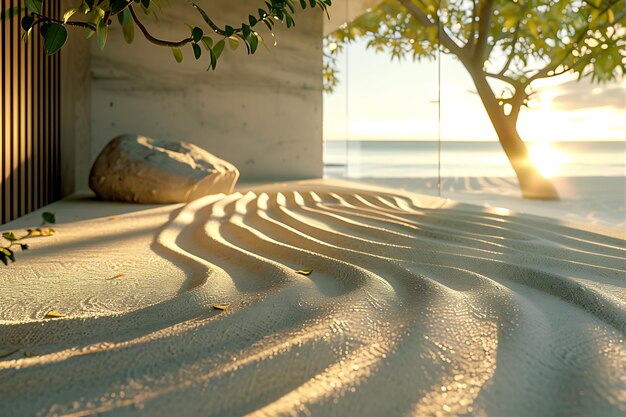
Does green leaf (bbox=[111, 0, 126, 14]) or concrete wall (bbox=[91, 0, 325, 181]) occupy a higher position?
concrete wall (bbox=[91, 0, 325, 181])

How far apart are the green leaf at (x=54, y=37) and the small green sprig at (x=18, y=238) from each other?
45 centimetres

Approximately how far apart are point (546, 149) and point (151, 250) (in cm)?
452

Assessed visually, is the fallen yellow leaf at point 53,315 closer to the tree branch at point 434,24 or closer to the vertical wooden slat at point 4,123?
Result: the vertical wooden slat at point 4,123

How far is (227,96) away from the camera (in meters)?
5.88

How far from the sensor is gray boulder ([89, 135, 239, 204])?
366 centimetres

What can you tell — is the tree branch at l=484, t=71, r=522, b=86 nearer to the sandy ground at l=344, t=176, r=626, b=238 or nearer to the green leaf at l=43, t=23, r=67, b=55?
the sandy ground at l=344, t=176, r=626, b=238

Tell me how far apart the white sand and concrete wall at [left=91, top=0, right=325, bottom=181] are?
3.61m

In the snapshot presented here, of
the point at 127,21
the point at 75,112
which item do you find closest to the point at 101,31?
the point at 127,21

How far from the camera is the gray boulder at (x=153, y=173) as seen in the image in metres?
3.66

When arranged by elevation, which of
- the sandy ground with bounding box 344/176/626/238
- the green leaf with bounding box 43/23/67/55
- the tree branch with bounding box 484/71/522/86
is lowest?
the sandy ground with bounding box 344/176/626/238

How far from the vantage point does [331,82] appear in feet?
24.3

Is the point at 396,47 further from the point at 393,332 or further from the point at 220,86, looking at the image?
the point at 393,332

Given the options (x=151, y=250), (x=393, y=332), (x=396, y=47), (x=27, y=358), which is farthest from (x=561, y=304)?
(x=396, y=47)

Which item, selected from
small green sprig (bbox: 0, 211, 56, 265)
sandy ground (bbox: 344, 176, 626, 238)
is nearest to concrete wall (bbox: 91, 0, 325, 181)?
sandy ground (bbox: 344, 176, 626, 238)
